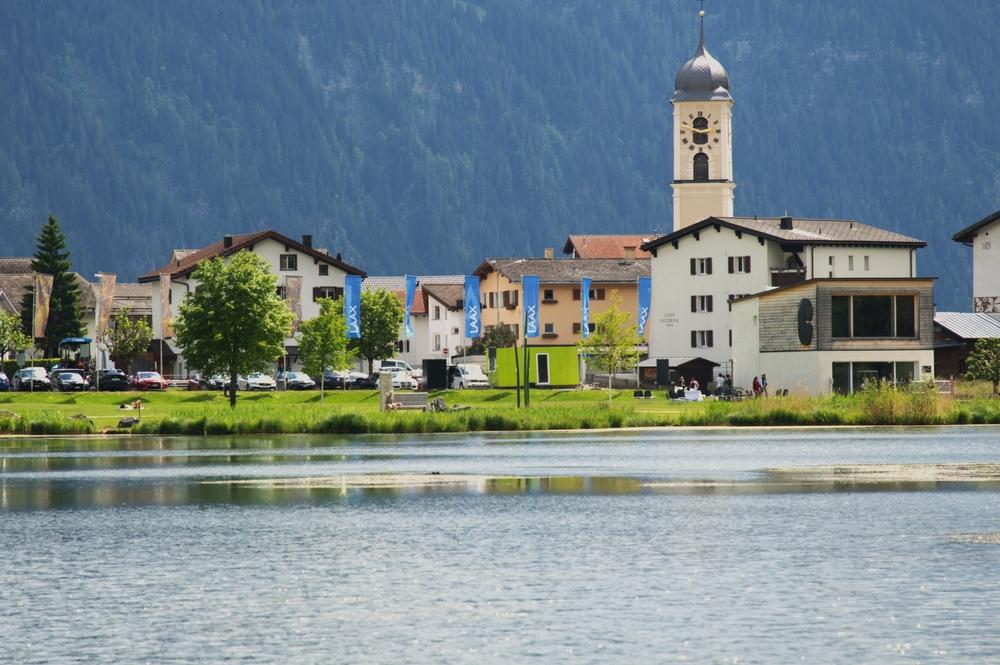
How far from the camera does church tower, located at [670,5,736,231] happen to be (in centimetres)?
19162

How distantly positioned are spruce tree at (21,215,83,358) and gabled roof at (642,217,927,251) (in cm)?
6282

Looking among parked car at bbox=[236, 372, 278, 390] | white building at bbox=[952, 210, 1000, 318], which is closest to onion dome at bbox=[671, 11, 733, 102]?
white building at bbox=[952, 210, 1000, 318]

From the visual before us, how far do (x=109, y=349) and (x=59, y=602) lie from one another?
11465cm

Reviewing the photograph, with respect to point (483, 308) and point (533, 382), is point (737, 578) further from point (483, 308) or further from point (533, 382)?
point (483, 308)

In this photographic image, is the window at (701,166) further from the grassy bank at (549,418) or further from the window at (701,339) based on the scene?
the grassy bank at (549,418)

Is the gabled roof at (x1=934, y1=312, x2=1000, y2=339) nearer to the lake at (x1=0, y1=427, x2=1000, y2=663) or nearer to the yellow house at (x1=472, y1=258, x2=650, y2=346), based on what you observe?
the yellow house at (x1=472, y1=258, x2=650, y2=346)

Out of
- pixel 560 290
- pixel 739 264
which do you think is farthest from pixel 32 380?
pixel 560 290

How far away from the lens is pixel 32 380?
4606 inches

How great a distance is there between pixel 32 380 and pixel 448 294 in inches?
2444

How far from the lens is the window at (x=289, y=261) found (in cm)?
14750

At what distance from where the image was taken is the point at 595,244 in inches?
7594

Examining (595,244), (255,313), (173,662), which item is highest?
(595,244)

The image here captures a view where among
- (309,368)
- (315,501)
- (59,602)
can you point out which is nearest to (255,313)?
(309,368)

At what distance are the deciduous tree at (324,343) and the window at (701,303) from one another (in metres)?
24.5
